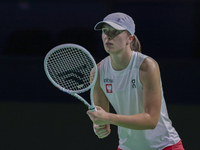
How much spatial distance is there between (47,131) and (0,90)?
3.73 feet

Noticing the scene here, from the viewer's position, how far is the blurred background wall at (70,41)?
12.8ft

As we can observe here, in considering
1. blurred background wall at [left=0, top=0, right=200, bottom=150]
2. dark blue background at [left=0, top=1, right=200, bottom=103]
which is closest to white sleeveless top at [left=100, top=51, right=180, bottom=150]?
blurred background wall at [left=0, top=0, right=200, bottom=150]

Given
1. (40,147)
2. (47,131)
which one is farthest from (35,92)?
(40,147)

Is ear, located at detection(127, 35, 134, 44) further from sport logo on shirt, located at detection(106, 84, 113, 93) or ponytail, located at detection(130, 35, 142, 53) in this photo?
sport logo on shirt, located at detection(106, 84, 113, 93)

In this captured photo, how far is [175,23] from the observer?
13.8 feet

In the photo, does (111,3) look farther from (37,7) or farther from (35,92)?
(35,92)

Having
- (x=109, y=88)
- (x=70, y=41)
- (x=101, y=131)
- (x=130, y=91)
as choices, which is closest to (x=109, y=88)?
(x=109, y=88)

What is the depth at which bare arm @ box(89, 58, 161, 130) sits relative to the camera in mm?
1549

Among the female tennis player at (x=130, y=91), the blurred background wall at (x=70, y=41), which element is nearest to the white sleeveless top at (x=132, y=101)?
the female tennis player at (x=130, y=91)

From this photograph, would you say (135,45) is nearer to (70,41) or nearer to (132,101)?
(132,101)

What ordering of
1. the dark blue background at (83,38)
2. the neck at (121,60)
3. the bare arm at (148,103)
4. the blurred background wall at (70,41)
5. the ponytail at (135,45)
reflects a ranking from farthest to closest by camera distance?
the dark blue background at (83,38), the blurred background wall at (70,41), the ponytail at (135,45), the neck at (121,60), the bare arm at (148,103)

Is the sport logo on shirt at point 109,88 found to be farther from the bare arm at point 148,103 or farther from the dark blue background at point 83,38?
the dark blue background at point 83,38

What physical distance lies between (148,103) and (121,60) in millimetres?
279

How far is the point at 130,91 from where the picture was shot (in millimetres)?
1723
